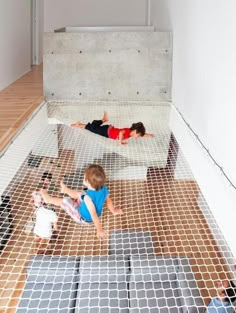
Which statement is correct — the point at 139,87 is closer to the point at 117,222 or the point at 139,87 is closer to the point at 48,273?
the point at 117,222

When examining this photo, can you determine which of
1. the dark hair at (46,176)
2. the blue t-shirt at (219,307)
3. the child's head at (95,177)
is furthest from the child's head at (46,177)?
the blue t-shirt at (219,307)

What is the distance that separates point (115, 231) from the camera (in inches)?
99.3

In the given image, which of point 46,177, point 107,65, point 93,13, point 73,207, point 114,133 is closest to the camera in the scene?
point 73,207

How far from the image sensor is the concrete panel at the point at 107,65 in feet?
10.5

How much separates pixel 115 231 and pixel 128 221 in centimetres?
13

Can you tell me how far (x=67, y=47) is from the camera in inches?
126

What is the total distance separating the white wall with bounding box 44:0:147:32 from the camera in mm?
6090

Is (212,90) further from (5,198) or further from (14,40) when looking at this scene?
(14,40)

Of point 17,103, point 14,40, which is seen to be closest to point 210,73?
point 17,103

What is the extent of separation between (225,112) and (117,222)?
125 cm

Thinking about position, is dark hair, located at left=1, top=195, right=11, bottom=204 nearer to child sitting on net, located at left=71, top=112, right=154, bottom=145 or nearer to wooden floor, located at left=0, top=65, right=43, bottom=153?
wooden floor, located at left=0, top=65, right=43, bottom=153

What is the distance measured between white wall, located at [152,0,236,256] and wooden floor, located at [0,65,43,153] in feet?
3.36

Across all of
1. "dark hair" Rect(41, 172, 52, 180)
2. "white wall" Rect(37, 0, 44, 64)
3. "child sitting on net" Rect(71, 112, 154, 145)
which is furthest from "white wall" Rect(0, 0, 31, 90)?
"dark hair" Rect(41, 172, 52, 180)

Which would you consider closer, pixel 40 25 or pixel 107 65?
pixel 107 65
